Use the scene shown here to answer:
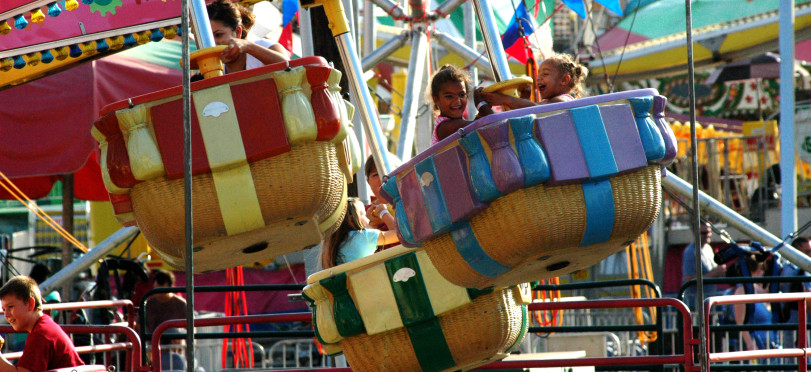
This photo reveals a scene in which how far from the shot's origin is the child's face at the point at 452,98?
281cm

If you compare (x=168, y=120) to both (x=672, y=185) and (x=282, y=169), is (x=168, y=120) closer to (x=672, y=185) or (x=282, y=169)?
(x=282, y=169)

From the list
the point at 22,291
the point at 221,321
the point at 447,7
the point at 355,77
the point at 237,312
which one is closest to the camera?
the point at 355,77

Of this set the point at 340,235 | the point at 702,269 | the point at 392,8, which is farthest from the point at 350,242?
the point at 702,269

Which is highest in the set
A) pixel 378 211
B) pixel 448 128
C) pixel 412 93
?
pixel 412 93

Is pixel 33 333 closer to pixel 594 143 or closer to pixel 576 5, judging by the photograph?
pixel 594 143

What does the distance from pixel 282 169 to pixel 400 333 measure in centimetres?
75

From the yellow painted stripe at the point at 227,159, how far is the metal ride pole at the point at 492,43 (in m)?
0.91

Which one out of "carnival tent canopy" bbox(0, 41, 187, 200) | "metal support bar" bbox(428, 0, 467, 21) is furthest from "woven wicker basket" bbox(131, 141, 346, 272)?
"carnival tent canopy" bbox(0, 41, 187, 200)

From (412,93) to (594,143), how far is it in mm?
3585

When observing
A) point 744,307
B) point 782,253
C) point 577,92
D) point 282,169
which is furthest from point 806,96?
point 282,169

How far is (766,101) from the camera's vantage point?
1529cm

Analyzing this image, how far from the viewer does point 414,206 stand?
2365mm

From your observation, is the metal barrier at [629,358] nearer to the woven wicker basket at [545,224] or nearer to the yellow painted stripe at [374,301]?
the yellow painted stripe at [374,301]

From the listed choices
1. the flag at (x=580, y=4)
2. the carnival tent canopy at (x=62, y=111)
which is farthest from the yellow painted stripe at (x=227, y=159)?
the carnival tent canopy at (x=62, y=111)
